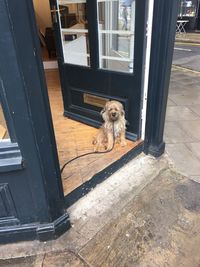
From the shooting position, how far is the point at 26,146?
1.43 m

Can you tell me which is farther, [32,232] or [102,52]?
[102,52]

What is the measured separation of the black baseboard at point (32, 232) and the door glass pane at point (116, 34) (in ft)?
5.11

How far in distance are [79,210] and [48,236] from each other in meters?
0.34

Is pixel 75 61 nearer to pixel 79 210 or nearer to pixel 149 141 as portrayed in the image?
pixel 149 141

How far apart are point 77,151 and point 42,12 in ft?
15.9

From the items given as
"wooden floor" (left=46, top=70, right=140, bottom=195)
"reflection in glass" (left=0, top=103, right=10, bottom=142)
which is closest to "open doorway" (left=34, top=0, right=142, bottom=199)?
"wooden floor" (left=46, top=70, right=140, bottom=195)

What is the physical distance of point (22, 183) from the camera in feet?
5.12

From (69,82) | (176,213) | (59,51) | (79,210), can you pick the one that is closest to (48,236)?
(79,210)

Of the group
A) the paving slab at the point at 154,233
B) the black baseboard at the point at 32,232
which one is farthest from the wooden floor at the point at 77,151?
the paving slab at the point at 154,233

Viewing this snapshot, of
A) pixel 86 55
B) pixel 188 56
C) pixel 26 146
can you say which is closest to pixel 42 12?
pixel 86 55

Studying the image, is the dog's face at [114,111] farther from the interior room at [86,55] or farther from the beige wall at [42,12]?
the beige wall at [42,12]

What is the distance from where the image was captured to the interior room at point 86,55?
2.23 metres

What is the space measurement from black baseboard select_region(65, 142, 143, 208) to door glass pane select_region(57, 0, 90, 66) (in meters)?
1.09

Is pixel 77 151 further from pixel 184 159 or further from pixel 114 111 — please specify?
pixel 184 159
